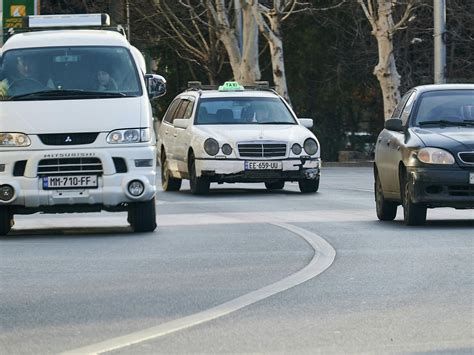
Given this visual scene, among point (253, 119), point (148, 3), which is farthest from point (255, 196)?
point (148, 3)

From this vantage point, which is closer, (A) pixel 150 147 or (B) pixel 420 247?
(B) pixel 420 247

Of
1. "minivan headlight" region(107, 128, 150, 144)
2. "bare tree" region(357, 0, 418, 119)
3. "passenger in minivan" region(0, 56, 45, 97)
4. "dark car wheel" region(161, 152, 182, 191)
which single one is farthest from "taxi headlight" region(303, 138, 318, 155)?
"bare tree" region(357, 0, 418, 119)

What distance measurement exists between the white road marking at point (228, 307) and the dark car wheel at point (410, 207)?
2.42 meters

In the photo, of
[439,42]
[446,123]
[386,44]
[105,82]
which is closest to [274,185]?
[446,123]

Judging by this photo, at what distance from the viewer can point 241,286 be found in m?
13.0

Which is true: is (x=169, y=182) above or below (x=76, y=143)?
below

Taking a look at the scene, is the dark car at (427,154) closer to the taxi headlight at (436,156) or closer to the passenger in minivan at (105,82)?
the taxi headlight at (436,156)

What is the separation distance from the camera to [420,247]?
53.8 ft

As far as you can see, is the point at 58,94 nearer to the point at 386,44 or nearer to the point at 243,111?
the point at 243,111

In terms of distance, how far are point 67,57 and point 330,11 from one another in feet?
115

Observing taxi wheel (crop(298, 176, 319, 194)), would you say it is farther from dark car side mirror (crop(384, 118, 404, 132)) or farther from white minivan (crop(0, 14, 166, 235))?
white minivan (crop(0, 14, 166, 235))

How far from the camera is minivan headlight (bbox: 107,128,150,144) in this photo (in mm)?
18688

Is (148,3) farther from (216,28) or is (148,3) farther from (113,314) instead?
(113,314)

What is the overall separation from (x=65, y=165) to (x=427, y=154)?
153 inches
